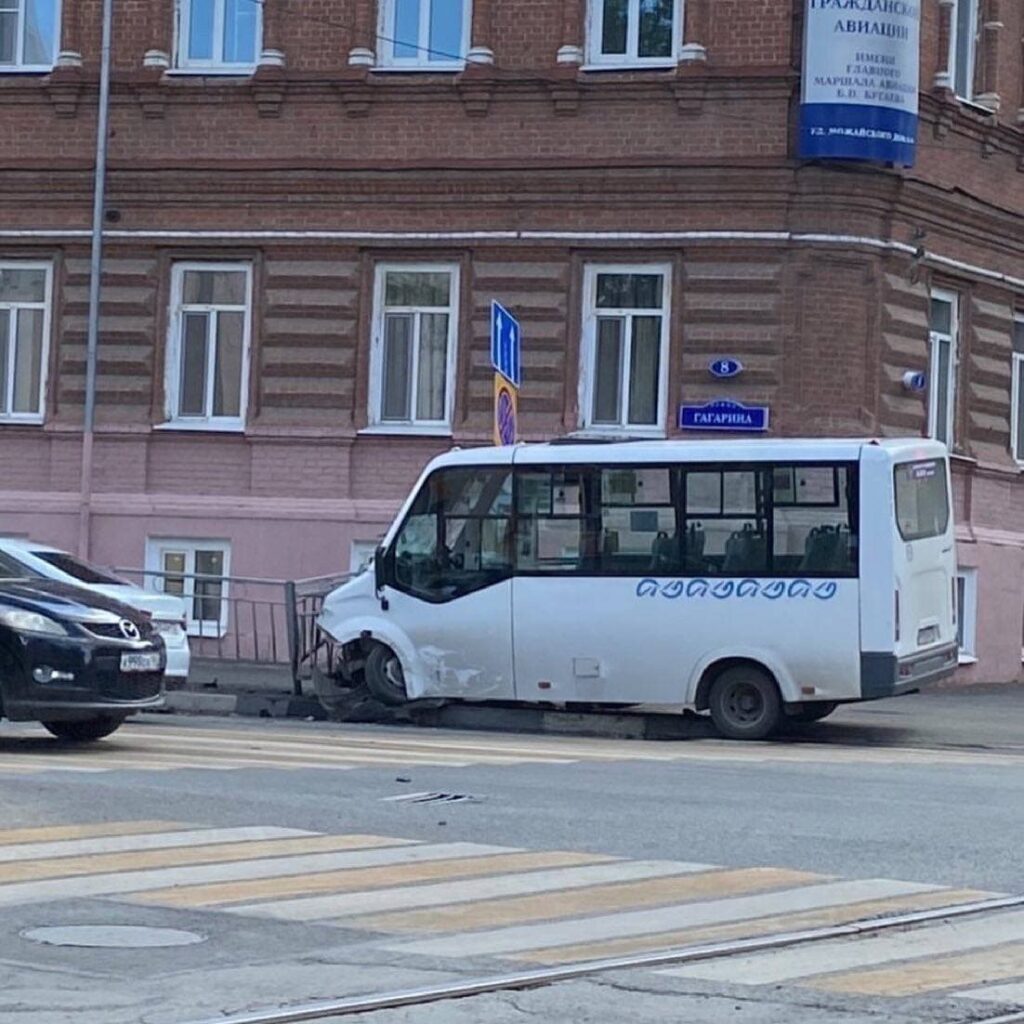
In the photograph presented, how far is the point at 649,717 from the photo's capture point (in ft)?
72.9

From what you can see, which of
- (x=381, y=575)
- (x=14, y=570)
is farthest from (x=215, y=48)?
(x=14, y=570)

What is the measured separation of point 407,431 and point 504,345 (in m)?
4.99

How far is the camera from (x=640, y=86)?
88.4 feet

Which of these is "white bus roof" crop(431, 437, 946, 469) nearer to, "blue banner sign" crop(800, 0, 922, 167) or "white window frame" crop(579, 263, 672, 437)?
"white window frame" crop(579, 263, 672, 437)

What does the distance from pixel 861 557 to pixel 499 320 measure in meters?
4.33

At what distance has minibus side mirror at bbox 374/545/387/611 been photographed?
22.4m

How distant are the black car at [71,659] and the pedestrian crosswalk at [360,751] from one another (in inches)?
13.5

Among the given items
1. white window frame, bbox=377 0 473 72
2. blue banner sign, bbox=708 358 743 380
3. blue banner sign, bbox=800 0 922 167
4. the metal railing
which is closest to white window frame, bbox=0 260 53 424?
the metal railing

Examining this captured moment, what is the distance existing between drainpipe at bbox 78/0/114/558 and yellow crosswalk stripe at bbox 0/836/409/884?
1629 cm

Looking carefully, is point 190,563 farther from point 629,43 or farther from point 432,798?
point 432,798

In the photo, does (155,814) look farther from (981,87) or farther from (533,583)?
(981,87)

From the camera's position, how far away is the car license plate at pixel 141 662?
1695cm

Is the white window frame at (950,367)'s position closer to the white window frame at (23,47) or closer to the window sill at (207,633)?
the window sill at (207,633)

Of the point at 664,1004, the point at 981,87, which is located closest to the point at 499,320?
the point at 981,87
